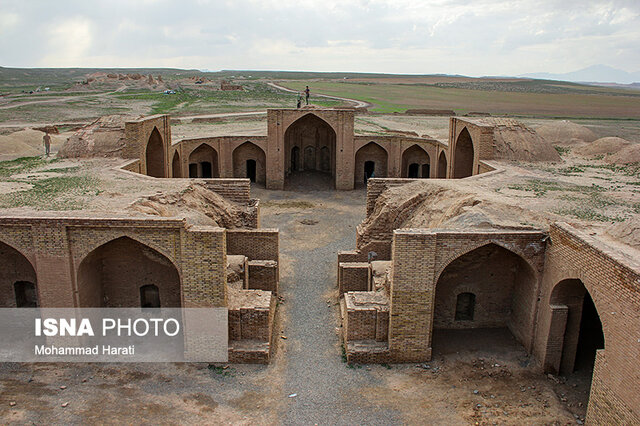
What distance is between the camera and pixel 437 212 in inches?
582

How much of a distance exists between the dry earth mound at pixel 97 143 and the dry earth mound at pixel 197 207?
6221mm

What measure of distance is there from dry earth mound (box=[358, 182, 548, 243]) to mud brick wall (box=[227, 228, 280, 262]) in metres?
3.02

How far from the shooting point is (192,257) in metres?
10.7

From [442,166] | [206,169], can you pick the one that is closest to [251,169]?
[206,169]

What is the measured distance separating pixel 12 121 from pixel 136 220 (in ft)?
138

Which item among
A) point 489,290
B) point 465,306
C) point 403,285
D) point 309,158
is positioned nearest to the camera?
point 403,285

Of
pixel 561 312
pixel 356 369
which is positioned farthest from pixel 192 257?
pixel 561 312

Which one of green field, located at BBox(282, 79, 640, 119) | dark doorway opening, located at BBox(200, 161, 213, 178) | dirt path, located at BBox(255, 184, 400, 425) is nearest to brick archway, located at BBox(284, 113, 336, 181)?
dark doorway opening, located at BBox(200, 161, 213, 178)

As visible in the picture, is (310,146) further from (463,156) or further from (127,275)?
(127,275)

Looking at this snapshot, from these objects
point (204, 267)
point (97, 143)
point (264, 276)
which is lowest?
point (264, 276)

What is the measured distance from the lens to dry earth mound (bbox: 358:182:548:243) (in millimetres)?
12070

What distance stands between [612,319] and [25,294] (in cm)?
1230

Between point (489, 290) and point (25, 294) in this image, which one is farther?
point (489, 290)

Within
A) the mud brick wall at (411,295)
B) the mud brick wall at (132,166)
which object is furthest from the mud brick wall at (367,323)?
the mud brick wall at (132,166)
